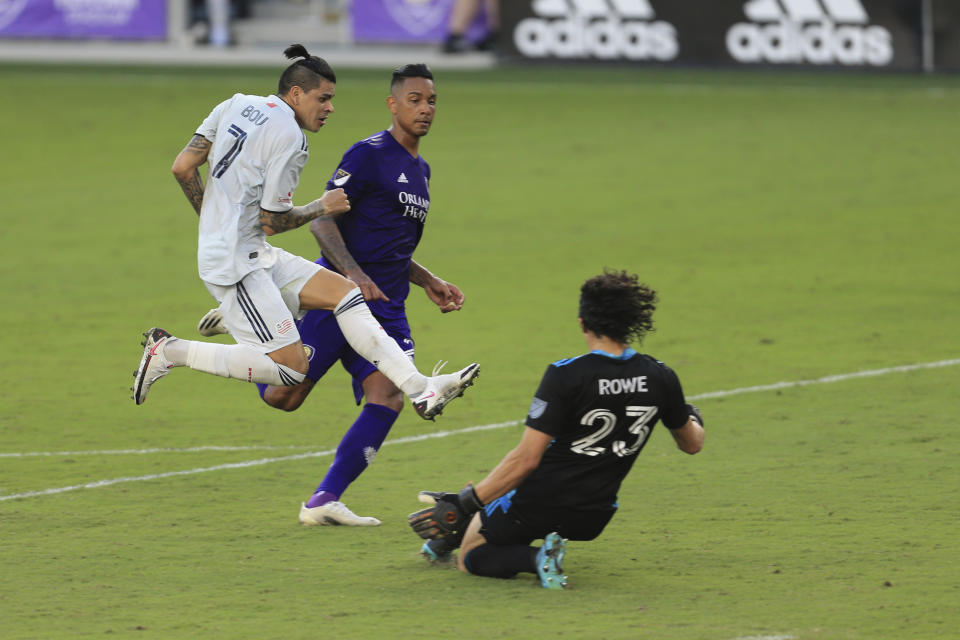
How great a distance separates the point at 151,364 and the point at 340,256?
1.14 metres

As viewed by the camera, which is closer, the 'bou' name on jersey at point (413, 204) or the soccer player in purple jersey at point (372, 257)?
the soccer player in purple jersey at point (372, 257)

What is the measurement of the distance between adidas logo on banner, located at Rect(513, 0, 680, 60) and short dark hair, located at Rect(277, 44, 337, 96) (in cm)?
1919

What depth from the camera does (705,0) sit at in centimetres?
2589

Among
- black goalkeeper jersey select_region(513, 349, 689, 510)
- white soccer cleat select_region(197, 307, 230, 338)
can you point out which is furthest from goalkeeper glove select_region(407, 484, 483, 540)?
white soccer cleat select_region(197, 307, 230, 338)

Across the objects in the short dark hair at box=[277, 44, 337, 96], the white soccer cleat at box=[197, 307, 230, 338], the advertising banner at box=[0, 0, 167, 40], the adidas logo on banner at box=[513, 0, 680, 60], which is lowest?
the advertising banner at box=[0, 0, 167, 40]

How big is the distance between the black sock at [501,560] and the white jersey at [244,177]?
1.93m

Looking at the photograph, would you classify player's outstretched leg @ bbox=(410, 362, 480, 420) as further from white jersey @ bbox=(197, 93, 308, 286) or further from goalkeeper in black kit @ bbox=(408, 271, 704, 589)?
white jersey @ bbox=(197, 93, 308, 286)

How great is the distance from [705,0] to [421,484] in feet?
61.7

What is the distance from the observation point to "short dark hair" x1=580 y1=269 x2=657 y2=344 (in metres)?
6.26

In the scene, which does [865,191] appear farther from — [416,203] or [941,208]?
[416,203]

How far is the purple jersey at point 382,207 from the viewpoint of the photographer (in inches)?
313

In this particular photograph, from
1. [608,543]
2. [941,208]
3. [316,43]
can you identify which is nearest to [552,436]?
[608,543]

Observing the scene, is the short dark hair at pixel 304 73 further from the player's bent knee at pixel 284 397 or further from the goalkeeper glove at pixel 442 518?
the goalkeeper glove at pixel 442 518

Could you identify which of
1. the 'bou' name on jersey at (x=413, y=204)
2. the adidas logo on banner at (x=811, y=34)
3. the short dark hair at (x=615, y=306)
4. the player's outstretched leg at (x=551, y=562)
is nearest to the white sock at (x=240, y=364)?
the 'bou' name on jersey at (x=413, y=204)
